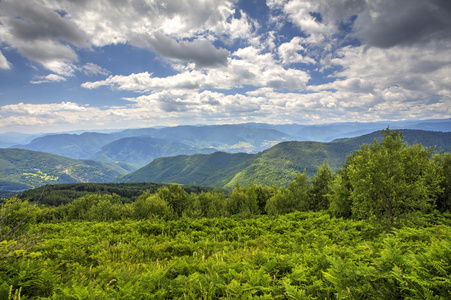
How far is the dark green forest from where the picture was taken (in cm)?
566

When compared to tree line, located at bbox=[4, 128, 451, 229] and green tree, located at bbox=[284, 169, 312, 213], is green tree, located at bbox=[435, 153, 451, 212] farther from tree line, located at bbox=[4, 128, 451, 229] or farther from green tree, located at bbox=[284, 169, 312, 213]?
green tree, located at bbox=[284, 169, 312, 213]

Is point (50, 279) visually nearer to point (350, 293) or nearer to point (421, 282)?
point (350, 293)

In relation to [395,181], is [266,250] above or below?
below

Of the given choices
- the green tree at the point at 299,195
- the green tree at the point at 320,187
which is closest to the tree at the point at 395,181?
the green tree at the point at 299,195

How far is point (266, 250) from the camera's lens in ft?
40.5

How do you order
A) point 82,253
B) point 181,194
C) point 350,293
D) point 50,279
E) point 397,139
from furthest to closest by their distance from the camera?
point 181,194 → point 397,139 → point 82,253 → point 50,279 → point 350,293

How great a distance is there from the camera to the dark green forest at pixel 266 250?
5.66 meters

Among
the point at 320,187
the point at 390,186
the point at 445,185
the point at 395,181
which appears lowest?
the point at 320,187

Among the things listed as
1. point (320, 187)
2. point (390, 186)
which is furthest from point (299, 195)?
point (390, 186)

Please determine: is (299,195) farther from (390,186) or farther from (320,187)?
(390,186)

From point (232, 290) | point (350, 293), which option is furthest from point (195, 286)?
point (350, 293)

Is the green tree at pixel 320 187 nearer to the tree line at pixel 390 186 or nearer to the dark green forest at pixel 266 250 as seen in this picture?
the dark green forest at pixel 266 250

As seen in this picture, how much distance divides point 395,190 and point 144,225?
25912 millimetres

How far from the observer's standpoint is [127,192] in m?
184
